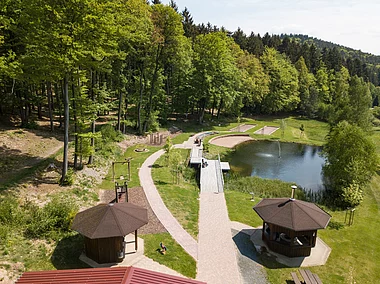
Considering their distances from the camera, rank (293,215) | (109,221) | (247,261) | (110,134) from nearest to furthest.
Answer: (109,221) → (247,261) → (293,215) → (110,134)

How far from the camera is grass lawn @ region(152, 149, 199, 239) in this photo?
18.0 m

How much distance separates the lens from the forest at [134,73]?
686 inches

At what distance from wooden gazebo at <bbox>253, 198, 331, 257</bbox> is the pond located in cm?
1308

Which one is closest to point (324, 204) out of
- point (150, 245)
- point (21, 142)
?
point (150, 245)

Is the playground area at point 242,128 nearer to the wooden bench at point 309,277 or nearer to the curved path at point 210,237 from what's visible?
the curved path at point 210,237

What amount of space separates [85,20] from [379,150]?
4670cm

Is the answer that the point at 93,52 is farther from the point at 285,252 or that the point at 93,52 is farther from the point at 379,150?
the point at 379,150

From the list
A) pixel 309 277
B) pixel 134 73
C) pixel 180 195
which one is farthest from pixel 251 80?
pixel 309 277

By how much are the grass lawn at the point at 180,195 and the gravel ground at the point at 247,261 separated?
2479mm

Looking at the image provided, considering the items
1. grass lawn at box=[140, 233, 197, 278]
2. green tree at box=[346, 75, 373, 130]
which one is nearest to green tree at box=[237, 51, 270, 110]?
green tree at box=[346, 75, 373, 130]

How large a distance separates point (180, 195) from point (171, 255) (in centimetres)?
753

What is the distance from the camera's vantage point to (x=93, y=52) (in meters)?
18.6

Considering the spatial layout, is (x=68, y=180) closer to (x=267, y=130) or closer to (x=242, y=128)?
(x=242, y=128)

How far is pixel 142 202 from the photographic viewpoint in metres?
19.9
